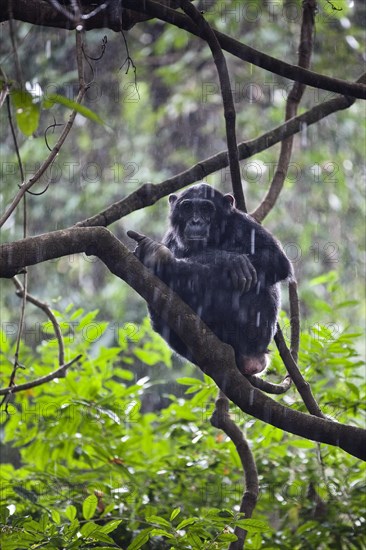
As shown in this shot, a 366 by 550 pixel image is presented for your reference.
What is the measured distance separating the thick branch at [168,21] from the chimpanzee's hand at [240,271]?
775 mm

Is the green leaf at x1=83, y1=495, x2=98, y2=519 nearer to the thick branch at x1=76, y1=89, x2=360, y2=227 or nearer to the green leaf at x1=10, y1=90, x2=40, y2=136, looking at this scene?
the thick branch at x1=76, y1=89, x2=360, y2=227

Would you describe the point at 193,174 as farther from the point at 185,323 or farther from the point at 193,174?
the point at 185,323

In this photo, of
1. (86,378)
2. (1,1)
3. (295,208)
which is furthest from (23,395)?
(295,208)

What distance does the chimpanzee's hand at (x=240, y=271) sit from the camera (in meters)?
2.87

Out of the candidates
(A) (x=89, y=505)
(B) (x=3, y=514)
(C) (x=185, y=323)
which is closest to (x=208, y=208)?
(C) (x=185, y=323)

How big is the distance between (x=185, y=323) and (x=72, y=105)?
1.24 metres

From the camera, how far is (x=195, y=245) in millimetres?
3357

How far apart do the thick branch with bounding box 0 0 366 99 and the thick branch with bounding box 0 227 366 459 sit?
81 cm

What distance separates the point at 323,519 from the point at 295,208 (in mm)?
6424

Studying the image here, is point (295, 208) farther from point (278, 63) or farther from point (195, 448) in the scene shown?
point (278, 63)

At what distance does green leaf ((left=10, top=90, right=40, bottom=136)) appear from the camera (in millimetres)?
1186

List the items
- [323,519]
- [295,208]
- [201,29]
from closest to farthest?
[201,29] → [323,519] → [295,208]

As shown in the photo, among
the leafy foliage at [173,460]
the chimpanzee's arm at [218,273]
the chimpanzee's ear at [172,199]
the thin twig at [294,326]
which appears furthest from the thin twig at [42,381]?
the chimpanzee's ear at [172,199]

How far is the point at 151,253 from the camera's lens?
8.28 feet
